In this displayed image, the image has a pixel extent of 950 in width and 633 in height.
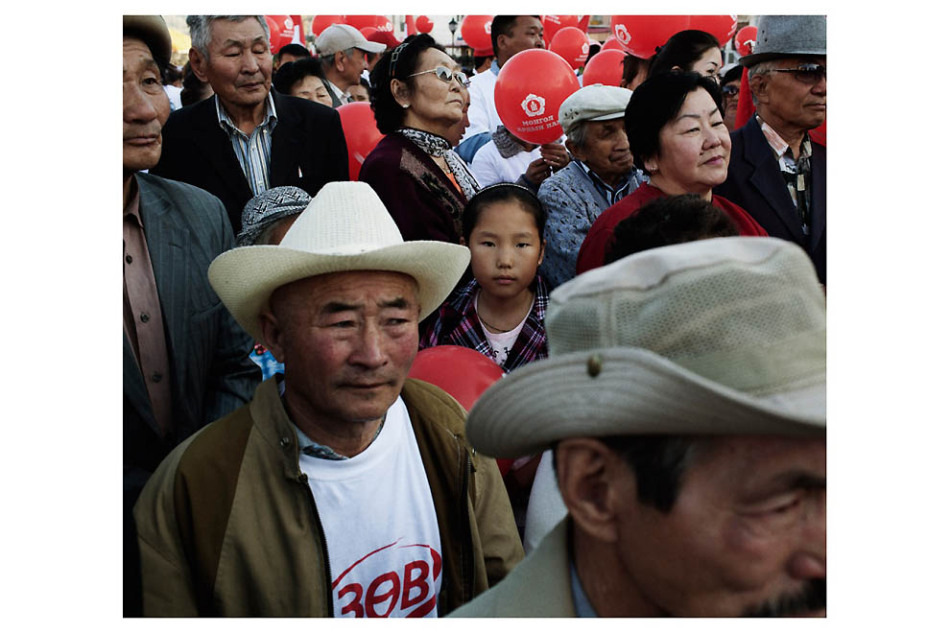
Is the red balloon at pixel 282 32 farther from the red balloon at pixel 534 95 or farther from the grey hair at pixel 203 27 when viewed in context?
the grey hair at pixel 203 27

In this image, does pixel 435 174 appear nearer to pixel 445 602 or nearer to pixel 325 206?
pixel 325 206

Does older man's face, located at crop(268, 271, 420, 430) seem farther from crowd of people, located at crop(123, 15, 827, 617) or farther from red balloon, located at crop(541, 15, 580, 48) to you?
red balloon, located at crop(541, 15, 580, 48)

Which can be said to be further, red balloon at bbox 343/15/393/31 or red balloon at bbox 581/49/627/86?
red balloon at bbox 343/15/393/31

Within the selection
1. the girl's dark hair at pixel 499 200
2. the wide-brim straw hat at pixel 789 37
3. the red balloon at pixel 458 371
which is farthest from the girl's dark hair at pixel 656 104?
the red balloon at pixel 458 371

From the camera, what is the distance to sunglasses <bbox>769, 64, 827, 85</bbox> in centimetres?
311

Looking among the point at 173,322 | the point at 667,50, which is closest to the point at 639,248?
the point at 173,322

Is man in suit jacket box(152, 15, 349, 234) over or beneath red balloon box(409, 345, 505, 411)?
over

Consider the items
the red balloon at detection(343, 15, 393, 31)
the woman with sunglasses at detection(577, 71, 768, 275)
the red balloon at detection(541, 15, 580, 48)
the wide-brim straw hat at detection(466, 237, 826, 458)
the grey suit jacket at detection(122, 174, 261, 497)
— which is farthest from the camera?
the red balloon at detection(541, 15, 580, 48)

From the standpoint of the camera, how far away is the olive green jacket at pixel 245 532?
181cm

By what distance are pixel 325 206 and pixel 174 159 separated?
1436 millimetres

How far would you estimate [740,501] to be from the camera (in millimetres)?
1138

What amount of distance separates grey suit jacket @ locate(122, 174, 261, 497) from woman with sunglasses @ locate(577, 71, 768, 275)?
1.12 metres

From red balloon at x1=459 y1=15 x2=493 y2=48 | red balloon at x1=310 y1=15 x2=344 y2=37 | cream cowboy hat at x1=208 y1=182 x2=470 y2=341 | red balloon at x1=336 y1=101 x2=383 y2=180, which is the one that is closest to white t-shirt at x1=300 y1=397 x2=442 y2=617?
cream cowboy hat at x1=208 y1=182 x2=470 y2=341

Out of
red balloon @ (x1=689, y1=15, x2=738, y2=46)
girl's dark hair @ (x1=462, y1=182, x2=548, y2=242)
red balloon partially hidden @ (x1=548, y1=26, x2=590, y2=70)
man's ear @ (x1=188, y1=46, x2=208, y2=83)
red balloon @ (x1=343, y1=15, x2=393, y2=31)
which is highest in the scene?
red balloon @ (x1=343, y1=15, x2=393, y2=31)
